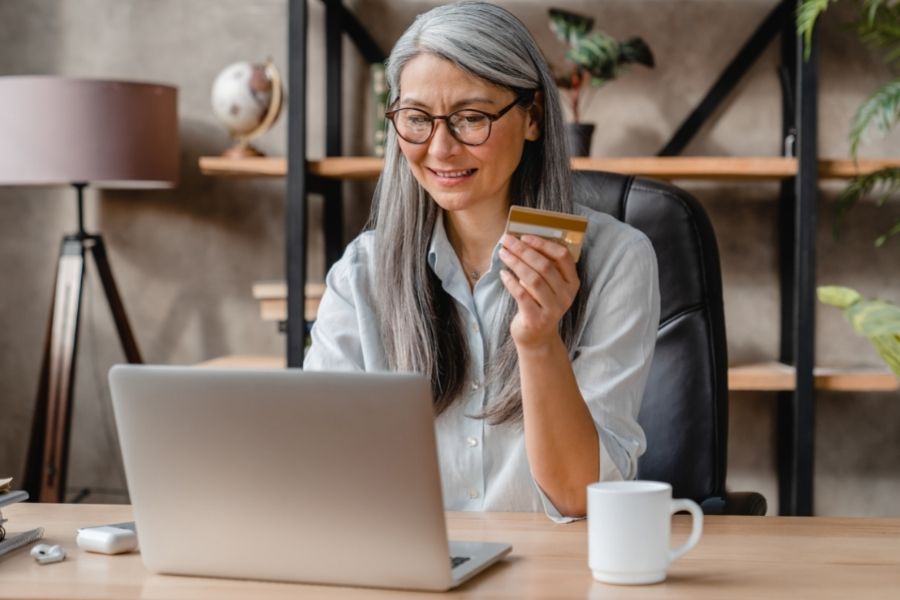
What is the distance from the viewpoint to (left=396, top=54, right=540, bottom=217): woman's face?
1.44 m

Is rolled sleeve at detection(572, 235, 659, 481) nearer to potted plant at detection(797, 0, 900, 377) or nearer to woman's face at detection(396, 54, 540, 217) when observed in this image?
woman's face at detection(396, 54, 540, 217)

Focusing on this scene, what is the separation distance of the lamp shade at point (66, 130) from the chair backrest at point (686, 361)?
1456 mm

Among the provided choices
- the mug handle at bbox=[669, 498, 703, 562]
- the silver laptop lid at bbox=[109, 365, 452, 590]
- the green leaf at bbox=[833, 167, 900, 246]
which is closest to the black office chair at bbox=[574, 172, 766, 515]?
the mug handle at bbox=[669, 498, 703, 562]

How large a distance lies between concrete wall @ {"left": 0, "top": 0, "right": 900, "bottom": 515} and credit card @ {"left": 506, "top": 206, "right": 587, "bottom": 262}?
1.82 meters

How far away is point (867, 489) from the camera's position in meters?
2.91

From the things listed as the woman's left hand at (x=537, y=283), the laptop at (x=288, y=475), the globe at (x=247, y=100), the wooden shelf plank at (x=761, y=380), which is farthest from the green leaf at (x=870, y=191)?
the laptop at (x=288, y=475)

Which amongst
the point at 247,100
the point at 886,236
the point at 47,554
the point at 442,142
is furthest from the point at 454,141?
the point at 886,236

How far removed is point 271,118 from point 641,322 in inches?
62.1

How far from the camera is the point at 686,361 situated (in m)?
1.56

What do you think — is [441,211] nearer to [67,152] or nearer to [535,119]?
[535,119]

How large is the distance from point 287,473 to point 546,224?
0.38m

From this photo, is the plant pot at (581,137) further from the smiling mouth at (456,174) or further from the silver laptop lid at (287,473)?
the silver laptop lid at (287,473)

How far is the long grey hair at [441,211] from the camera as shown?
4.75ft

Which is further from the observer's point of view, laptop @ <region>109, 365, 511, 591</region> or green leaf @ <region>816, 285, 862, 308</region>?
green leaf @ <region>816, 285, 862, 308</region>
